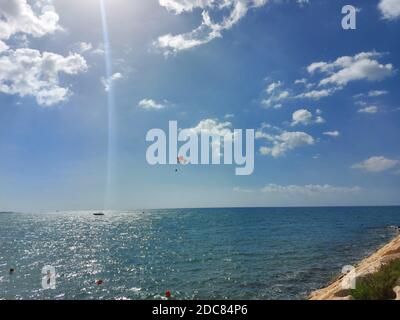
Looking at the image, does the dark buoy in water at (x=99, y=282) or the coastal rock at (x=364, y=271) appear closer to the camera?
the coastal rock at (x=364, y=271)

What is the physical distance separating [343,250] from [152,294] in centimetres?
3395

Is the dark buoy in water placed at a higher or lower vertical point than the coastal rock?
lower

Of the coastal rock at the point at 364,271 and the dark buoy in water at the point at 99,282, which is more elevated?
the coastal rock at the point at 364,271

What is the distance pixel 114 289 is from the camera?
115 feet

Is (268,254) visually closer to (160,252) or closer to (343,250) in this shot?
(343,250)

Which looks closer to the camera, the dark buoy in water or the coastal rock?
the coastal rock

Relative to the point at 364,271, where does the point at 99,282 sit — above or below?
below

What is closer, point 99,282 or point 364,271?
point 364,271

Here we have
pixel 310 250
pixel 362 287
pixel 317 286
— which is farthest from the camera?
pixel 310 250

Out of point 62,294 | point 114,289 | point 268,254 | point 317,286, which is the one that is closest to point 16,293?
point 62,294

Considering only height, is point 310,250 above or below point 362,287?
below

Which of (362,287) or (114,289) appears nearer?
(362,287)
